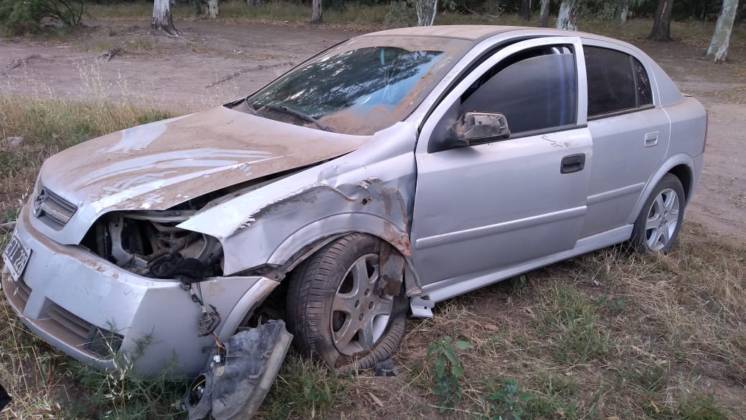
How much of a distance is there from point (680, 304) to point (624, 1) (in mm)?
12514

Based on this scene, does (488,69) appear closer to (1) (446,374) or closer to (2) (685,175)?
(1) (446,374)

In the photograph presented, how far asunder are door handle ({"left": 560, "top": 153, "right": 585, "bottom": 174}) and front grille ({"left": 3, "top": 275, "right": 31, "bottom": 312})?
2.88 meters

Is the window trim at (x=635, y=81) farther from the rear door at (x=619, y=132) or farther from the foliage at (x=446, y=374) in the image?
the foliage at (x=446, y=374)

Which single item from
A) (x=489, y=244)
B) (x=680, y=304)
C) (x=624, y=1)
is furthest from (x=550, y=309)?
(x=624, y=1)

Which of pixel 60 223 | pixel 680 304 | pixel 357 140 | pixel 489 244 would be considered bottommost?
pixel 680 304

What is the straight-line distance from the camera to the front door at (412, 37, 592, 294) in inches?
→ 136

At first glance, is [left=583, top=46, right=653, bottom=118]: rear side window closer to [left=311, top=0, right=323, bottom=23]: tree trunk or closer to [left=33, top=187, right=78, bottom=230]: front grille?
[left=33, top=187, right=78, bottom=230]: front grille

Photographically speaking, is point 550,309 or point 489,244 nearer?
point 489,244

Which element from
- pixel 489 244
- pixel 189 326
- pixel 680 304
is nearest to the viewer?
pixel 189 326

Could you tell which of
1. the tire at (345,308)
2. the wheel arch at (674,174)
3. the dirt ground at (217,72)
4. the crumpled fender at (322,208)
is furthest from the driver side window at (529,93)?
the dirt ground at (217,72)

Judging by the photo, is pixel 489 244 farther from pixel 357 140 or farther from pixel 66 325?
pixel 66 325

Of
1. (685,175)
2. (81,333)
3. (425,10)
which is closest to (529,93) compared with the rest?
(685,175)

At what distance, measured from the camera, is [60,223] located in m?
2.95

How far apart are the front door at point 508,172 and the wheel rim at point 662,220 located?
1065 millimetres
